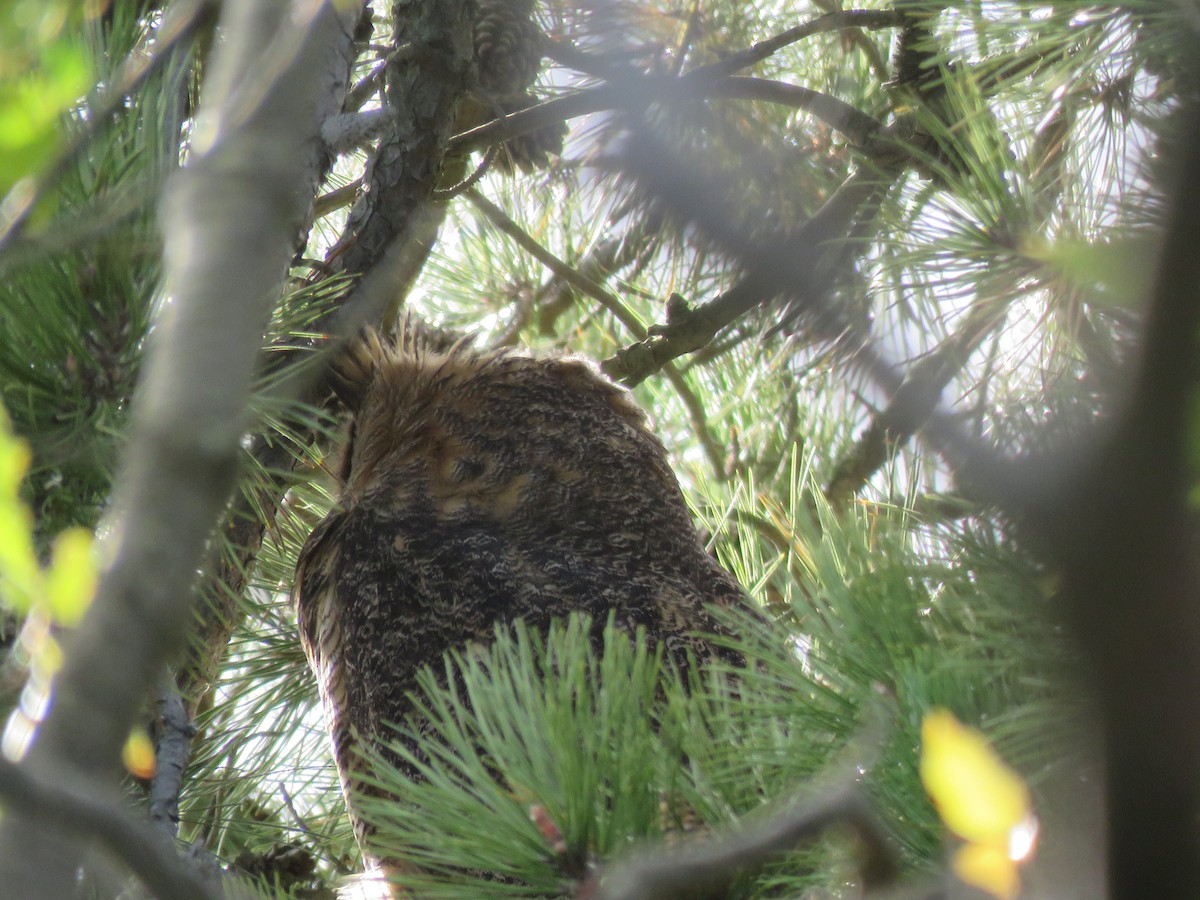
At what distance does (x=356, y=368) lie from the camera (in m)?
2.03

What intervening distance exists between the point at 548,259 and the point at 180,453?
187 cm

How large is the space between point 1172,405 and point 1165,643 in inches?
4.1

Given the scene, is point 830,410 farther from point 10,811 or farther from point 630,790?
point 10,811

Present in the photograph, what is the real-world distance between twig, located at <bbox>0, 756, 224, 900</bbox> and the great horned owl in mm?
733

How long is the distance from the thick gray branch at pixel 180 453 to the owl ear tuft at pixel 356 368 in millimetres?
1508

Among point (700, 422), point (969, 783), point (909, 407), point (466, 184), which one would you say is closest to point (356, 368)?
→ point (466, 184)

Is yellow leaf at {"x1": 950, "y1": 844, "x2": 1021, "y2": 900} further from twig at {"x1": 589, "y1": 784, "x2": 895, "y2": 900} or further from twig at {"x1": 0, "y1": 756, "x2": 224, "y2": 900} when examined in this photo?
twig at {"x1": 0, "y1": 756, "x2": 224, "y2": 900}

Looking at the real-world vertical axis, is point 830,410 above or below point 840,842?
above

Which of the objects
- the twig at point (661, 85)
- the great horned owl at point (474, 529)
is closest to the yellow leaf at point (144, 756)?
the great horned owl at point (474, 529)

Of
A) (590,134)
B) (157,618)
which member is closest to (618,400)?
(590,134)

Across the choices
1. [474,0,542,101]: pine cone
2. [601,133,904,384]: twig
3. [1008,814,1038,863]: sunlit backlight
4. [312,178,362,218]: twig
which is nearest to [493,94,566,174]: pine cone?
[474,0,542,101]: pine cone

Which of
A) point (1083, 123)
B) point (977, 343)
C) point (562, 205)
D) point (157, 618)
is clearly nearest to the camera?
point (157, 618)

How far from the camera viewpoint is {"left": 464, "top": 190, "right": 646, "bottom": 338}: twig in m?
2.21

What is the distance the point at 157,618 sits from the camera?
1.43ft
